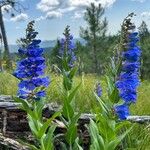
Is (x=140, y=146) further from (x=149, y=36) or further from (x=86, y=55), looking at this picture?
(x=86, y=55)

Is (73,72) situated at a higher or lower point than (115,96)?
higher

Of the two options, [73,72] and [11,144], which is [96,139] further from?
[11,144]

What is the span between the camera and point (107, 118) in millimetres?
4492

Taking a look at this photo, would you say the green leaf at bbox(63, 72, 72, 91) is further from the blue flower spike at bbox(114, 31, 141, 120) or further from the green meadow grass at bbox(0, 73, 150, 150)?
the blue flower spike at bbox(114, 31, 141, 120)

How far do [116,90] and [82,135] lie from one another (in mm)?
2085

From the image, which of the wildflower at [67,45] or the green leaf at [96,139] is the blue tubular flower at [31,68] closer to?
the wildflower at [67,45]

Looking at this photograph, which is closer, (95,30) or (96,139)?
(96,139)

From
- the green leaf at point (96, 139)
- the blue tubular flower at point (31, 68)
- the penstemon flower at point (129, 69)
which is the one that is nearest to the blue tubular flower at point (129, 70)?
the penstemon flower at point (129, 69)

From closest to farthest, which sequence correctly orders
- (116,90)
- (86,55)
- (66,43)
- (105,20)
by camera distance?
(116,90), (66,43), (105,20), (86,55)

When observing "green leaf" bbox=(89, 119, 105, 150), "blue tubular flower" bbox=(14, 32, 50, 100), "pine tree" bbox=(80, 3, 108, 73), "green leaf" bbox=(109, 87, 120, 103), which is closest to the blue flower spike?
"green leaf" bbox=(109, 87, 120, 103)

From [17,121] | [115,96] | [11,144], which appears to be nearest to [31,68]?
[115,96]

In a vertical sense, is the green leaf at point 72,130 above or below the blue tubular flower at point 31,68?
below

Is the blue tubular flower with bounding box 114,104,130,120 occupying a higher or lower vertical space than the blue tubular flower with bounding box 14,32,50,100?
lower

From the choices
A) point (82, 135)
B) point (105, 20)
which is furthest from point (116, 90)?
point (105, 20)
